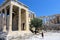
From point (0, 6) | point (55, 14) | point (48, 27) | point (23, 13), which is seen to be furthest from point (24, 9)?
point (55, 14)

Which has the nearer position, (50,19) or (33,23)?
(33,23)

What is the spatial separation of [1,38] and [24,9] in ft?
33.8

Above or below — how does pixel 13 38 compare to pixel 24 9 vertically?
below

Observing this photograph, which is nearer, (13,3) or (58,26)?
(13,3)

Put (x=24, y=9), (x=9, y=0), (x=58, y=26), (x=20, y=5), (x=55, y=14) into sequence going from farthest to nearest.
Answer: (x=55, y=14), (x=58, y=26), (x=24, y=9), (x=20, y=5), (x=9, y=0)

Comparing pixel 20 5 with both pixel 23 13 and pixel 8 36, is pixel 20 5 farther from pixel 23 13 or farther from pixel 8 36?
pixel 8 36

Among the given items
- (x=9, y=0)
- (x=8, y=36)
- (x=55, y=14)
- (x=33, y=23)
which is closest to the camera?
(x=8, y=36)

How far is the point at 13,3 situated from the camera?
21547mm

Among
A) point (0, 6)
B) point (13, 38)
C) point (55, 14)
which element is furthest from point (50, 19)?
point (13, 38)

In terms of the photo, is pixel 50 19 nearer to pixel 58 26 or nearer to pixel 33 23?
pixel 58 26

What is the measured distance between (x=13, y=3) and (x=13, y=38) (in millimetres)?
7903

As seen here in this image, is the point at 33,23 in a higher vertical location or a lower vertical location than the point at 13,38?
higher

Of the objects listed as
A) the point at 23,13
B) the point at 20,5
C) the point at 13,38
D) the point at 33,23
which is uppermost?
the point at 20,5

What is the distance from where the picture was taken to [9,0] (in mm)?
21297
